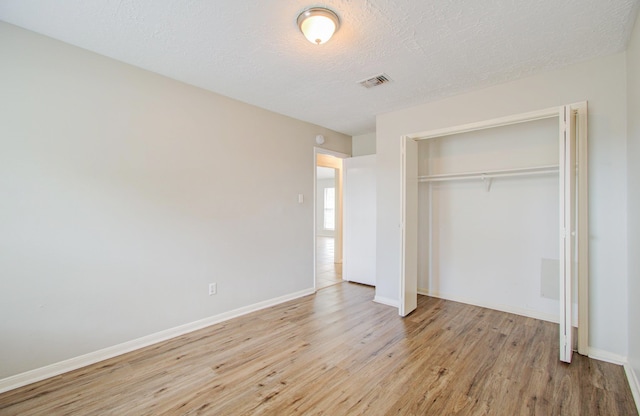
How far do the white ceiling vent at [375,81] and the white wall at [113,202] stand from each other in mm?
1416

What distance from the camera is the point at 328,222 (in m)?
11.5

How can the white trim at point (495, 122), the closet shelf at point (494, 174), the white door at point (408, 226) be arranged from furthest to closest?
the white door at point (408, 226)
the closet shelf at point (494, 174)
the white trim at point (495, 122)

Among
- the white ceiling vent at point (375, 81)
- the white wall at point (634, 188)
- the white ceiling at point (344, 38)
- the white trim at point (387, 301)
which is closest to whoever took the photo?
the white ceiling at point (344, 38)

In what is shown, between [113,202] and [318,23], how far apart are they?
88.1 inches

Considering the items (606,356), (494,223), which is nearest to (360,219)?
(494,223)

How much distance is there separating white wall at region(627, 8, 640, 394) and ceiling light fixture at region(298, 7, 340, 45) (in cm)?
208

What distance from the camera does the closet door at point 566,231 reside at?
87.4 inches

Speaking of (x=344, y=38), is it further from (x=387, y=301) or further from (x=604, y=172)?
(x=387, y=301)

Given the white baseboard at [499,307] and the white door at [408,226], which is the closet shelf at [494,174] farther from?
the white baseboard at [499,307]

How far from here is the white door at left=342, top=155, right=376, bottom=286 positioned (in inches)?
178

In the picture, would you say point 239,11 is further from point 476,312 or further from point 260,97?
point 476,312

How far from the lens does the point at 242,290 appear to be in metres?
3.38

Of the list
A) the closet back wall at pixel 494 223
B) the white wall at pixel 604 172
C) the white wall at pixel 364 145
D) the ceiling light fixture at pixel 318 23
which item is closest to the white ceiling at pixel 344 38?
the ceiling light fixture at pixel 318 23

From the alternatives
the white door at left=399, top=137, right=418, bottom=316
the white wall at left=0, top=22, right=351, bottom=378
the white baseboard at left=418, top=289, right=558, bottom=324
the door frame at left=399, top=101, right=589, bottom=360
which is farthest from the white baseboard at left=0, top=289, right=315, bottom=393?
the white baseboard at left=418, top=289, right=558, bottom=324
